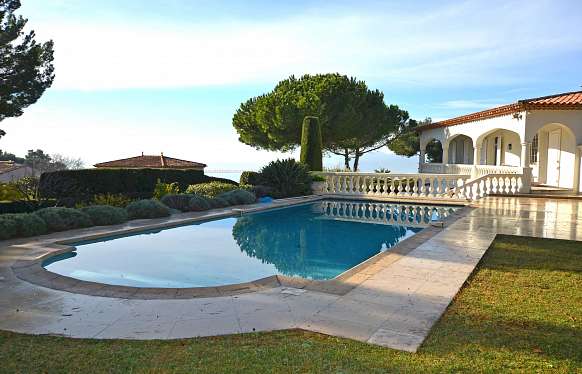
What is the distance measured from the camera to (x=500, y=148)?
23.8 metres

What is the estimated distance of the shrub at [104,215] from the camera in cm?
1076

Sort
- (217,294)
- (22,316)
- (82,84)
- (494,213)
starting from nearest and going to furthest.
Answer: (22,316) → (217,294) → (494,213) → (82,84)

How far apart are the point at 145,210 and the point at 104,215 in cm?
152

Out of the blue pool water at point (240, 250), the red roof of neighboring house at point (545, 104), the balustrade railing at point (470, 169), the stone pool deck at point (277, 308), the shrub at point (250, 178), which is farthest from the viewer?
the balustrade railing at point (470, 169)

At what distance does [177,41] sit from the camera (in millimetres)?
13969

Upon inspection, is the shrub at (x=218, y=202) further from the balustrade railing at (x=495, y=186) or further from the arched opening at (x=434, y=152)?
the arched opening at (x=434, y=152)

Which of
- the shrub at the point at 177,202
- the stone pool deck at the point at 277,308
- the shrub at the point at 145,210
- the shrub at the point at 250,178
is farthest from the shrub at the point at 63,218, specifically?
the shrub at the point at 250,178

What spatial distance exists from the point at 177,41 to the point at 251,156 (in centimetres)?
2094

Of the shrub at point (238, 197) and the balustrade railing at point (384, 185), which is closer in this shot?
the shrub at point (238, 197)

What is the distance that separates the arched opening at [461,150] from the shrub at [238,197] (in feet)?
58.7

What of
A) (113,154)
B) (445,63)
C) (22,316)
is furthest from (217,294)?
(113,154)

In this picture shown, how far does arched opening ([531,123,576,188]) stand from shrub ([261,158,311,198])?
10797mm

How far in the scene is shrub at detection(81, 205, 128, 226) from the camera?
424 inches

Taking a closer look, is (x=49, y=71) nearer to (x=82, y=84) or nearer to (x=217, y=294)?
(x=82, y=84)
